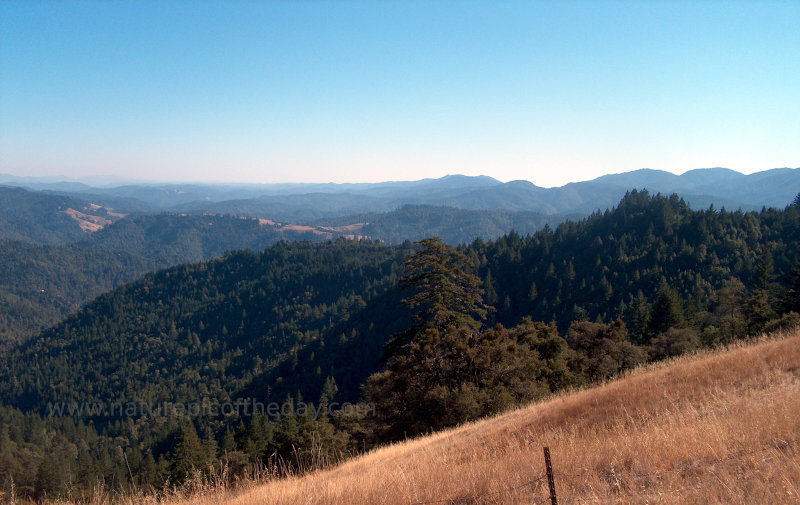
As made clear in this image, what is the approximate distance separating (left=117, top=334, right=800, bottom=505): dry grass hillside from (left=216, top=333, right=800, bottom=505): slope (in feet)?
0.04

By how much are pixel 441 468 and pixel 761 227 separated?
113774mm

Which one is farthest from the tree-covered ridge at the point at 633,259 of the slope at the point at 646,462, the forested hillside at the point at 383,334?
the slope at the point at 646,462

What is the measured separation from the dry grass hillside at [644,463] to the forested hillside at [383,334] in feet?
10.9

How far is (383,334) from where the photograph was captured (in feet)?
298

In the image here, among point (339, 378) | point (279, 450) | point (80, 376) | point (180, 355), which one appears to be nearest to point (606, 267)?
point (339, 378)

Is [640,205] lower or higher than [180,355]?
higher

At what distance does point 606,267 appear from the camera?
87125mm

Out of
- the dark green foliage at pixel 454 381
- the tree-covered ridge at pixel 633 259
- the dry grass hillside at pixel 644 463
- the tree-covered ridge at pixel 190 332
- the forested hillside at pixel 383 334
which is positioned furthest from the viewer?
the tree-covered ridge at pixel 190 332

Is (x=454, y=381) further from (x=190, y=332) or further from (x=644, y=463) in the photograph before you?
(x=190, y=332)

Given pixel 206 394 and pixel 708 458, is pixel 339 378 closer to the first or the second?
pixel 206 394

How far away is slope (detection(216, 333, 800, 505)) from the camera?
3824 millimetres

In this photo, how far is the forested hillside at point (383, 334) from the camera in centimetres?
1953

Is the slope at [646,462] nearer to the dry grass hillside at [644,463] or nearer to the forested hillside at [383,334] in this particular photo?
the dry grass hillside at [644,463]

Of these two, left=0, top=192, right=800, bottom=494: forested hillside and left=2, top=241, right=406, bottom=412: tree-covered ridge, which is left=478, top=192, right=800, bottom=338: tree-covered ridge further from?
left=2, top=241, right=406, bottom=412: tree-covered ridge
